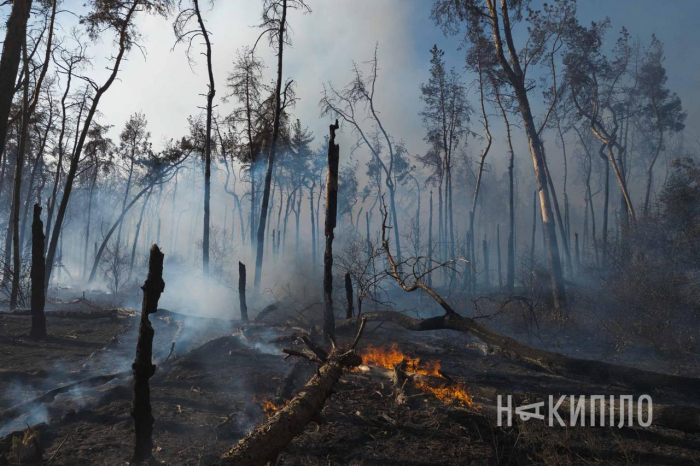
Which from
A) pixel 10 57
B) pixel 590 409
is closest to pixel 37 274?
pixel 10 57

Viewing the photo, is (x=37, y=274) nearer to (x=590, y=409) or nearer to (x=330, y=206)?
(x=330, y=206)

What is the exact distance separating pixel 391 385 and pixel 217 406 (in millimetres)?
2954

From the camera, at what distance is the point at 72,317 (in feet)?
43.2

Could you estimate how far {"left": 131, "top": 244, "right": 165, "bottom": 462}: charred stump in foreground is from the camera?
3846mm

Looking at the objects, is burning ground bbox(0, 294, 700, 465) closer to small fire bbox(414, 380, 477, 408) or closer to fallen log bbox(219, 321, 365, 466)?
small fire bbox(414, 380, 477, 408)

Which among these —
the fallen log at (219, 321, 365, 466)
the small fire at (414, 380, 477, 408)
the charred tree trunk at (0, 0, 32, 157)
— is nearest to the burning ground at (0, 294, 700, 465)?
the small fire at (414, 380, 477, 408)

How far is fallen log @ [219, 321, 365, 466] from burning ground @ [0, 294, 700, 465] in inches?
13.5

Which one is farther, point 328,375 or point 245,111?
→ point 245,111

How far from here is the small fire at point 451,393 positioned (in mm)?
5652

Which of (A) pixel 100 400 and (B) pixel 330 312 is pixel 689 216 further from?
(A) pixel 100 400

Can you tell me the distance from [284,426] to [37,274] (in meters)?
8.74

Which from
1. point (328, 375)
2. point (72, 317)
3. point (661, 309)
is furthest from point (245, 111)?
point (661, 309)

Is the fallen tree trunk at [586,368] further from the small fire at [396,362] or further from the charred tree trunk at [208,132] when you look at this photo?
the charred tree trunk at [208,132]

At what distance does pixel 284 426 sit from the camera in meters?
3.79
